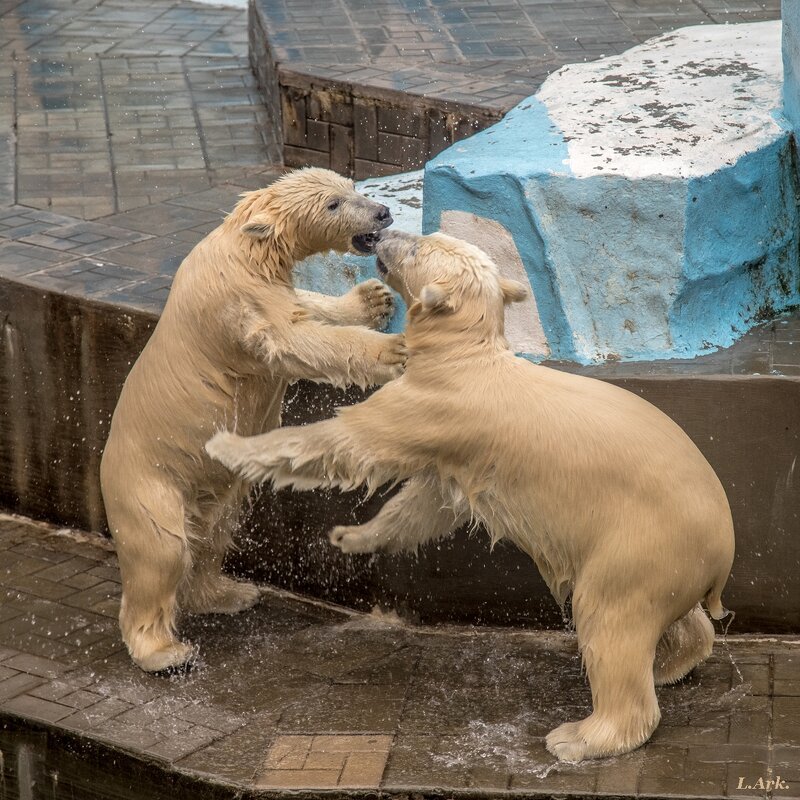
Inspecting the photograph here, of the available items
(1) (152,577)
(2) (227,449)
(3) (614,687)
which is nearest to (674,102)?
(2) (227,449)

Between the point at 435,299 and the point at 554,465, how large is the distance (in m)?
0.67

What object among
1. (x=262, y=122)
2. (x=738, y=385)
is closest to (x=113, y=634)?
(x=738, y=385)

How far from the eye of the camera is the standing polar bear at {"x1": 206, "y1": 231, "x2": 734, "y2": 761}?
455 centimetres

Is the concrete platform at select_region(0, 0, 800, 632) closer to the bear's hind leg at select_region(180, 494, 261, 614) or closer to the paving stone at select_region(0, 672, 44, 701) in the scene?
the bear's hind leg at select_region(180, 494, 261, 614)

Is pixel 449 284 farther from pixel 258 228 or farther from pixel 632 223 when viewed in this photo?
pixel 632 223

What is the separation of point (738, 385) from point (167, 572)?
2.32 m

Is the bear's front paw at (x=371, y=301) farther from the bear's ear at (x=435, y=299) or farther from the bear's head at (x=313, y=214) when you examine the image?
the bear's ear at (x=435, y=299)

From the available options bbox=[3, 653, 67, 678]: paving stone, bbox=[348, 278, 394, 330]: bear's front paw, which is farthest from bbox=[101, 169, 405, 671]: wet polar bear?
bbox=[3, 653, 67, 678]: paving stone

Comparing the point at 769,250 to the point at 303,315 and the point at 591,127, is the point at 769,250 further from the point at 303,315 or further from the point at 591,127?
the point at 303,315

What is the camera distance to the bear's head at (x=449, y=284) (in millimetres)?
4602

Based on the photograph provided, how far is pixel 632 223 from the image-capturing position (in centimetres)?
563

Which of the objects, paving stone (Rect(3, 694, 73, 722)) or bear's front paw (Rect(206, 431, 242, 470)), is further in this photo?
paving stone (Rect(3, 694, 73, 722))

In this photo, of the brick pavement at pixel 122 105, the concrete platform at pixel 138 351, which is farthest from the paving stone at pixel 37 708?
the brick pavement at pixel 122 105

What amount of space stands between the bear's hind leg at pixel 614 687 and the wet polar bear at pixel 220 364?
1.16 m
